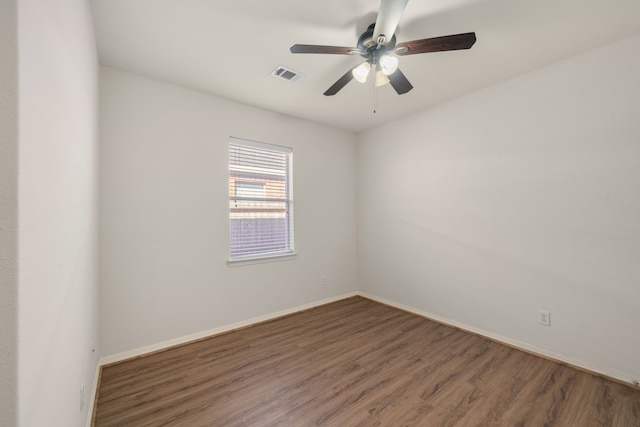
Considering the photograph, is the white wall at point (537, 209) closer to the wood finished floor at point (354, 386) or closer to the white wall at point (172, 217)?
the wood finished floor at point (354, 386)

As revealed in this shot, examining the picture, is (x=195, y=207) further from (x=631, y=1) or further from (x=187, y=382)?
(x=631, y=1)

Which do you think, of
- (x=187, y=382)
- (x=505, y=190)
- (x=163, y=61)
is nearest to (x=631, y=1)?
(x=505, y=190)

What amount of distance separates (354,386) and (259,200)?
90.9 inches

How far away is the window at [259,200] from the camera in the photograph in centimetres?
323

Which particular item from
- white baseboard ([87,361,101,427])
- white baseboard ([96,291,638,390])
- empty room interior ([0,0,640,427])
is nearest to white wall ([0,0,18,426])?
empty room interior ([0,0,640,427])

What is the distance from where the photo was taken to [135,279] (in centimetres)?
255

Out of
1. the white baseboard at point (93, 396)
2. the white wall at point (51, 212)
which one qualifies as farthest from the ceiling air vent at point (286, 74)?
the white baseboard at point (93, 396)

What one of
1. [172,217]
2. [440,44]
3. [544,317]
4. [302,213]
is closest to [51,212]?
[172,217]

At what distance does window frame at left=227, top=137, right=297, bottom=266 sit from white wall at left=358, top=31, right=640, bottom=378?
161 cm

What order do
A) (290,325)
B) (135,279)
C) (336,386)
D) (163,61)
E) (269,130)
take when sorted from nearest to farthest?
(336,386), (163,61), (135,279), (290,325), (269,130)

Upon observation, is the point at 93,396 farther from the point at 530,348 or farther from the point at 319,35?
the point at 530,348

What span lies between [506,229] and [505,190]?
→ 42 cm

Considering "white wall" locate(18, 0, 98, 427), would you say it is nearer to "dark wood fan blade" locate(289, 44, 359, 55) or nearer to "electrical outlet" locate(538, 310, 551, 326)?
"dark wood fan blade" locate(289, 44, 359, 55)

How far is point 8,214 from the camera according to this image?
58 centimetres
